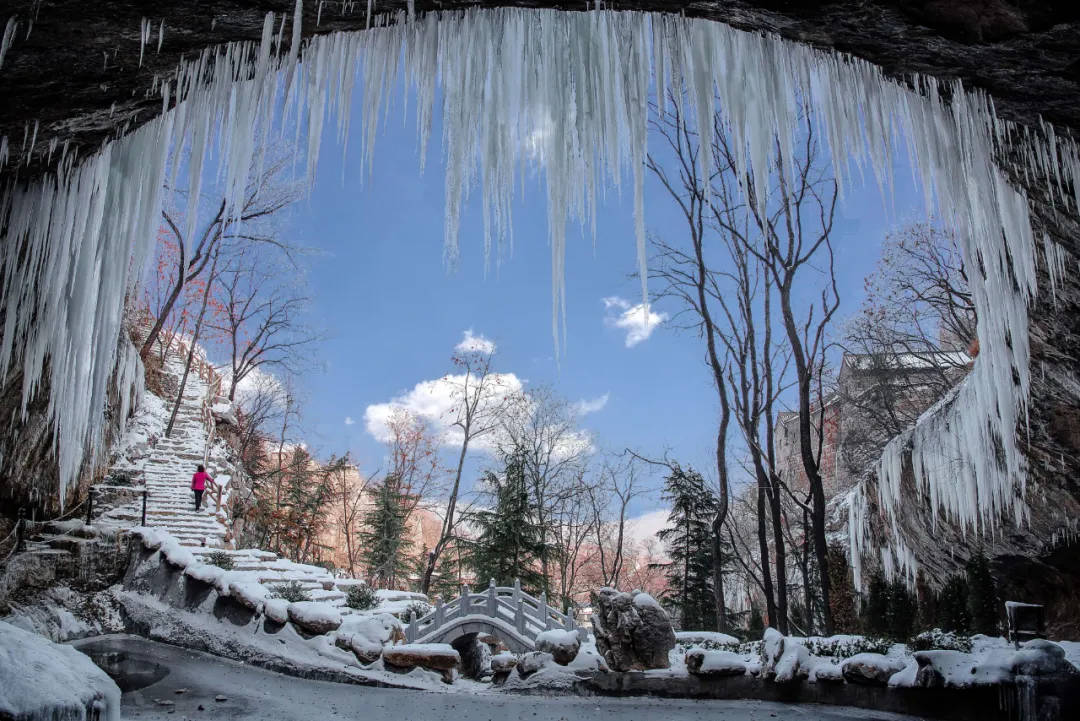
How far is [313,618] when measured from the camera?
8.70 meters

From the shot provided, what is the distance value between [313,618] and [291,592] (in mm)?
2354

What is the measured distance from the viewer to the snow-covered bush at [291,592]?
10.5m

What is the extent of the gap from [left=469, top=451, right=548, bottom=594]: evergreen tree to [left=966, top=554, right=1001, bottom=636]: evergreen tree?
10519 mm

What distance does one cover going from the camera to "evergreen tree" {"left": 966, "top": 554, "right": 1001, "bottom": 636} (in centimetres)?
919

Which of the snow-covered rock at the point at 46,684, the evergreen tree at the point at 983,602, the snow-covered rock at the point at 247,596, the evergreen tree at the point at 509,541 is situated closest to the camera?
the snow-covered rock at the point at 46,684

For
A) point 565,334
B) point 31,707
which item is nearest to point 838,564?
point 565,334

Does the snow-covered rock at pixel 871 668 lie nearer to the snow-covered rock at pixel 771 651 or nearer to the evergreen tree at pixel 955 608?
the snow-covered rock at pixel 771 651

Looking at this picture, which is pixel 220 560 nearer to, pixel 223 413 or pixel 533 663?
pixel 533 663

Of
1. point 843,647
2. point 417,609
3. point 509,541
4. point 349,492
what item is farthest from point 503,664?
point 349,492

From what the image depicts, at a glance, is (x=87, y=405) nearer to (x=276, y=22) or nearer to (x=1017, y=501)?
(x=276, y=22)

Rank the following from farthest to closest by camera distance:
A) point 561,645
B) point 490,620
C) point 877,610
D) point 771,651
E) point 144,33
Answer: point 490,620, point 877,610, point 561,645, point 771,651, point 144,33

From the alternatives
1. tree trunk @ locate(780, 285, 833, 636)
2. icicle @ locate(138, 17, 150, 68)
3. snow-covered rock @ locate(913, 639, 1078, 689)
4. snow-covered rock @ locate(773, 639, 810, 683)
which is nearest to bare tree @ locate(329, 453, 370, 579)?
tree trunk @ locate(780, 285, 833, 636)

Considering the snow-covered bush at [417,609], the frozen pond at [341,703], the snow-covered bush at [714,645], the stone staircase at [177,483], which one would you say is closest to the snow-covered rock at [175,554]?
the frozen pond at [341,703]

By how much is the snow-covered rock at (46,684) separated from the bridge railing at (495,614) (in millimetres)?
10122
